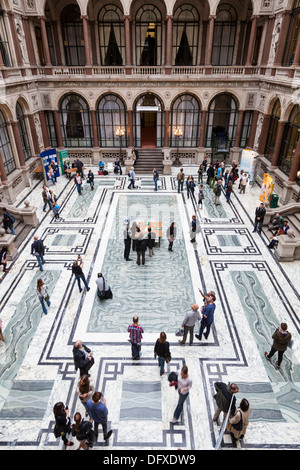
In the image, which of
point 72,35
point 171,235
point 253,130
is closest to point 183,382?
point 171,235

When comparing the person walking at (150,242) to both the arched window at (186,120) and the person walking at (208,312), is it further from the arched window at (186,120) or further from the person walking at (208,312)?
the arched window at (186,120)

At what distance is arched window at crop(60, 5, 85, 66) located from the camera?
21.0 meters

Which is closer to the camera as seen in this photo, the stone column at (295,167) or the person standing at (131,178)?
the stone column at (295,167)

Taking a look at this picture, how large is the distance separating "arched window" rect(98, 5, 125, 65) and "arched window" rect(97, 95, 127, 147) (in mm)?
3263

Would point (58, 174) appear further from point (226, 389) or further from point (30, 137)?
point (226, 389)

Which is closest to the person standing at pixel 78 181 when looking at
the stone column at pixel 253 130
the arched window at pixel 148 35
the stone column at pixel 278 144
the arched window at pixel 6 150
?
the arched window at pixel 6 150

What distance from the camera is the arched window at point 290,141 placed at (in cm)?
1603

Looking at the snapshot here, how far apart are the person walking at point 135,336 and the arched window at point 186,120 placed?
56.6 feet

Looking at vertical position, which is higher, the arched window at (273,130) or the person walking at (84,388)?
the arched window at (273,130)

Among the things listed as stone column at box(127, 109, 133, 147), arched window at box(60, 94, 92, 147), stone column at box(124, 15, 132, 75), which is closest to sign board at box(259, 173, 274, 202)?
stone column at box(127, 109, 133, 147)

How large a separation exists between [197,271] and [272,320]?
3179 millimetres

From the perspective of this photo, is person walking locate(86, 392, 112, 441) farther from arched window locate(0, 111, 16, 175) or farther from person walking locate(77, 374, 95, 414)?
arched window locate(0, 111, 16, 175)

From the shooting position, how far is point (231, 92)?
20.8 metres

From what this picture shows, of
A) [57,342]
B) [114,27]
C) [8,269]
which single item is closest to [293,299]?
[57,342]
